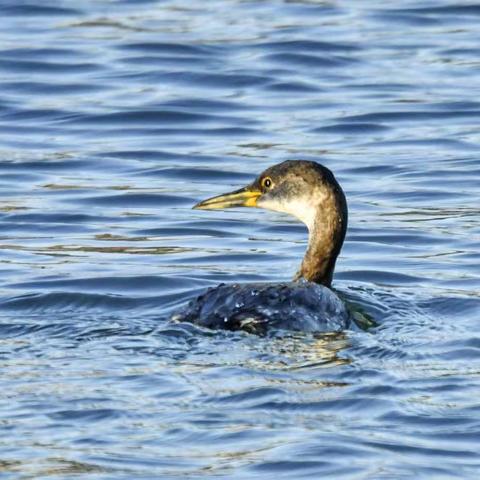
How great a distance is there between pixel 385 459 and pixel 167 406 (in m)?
1.07

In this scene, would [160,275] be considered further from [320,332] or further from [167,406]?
[167,406]

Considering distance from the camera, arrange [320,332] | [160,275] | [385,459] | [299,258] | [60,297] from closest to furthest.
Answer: [385,459] < [320,332] < [60,297] < [160,275] < [299,258]

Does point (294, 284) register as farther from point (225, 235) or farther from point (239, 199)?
point (225, 235)

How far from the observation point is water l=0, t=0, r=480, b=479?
7520mm

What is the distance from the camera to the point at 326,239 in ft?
35.3

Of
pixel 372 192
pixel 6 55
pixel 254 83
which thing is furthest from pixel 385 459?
pixel 6 55

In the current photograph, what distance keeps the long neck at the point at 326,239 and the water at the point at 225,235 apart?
0.23 meters

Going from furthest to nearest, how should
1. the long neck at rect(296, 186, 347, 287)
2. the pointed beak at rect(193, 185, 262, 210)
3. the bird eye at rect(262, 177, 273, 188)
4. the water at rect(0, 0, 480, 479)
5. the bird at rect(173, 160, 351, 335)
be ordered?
the pointed beak at rect(193, 185, 262, 210) → the bird eye at rect(262, 177, 273, 188) → the long neck at rect(296, 186, 347, 287) → the bird at rect(173, 160, 351, 335) → the water at rect(0, 0, 480, 479)

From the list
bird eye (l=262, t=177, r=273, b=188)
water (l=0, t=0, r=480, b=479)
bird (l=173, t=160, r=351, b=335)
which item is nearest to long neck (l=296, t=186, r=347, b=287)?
bird (l=173, t=160, r=351, b=335)

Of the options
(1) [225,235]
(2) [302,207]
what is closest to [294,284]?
(2) [302,207]

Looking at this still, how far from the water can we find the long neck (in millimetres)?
231

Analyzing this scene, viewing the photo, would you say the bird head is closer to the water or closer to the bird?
the bird

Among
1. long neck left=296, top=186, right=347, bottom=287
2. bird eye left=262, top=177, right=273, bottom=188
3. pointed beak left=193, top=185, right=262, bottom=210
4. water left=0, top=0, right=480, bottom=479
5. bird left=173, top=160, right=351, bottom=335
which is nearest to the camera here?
water left=0, top=0, right=480, bottom=479

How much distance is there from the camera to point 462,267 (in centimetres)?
1152
